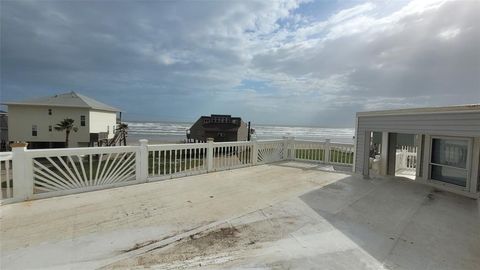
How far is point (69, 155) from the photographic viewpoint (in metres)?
4.43

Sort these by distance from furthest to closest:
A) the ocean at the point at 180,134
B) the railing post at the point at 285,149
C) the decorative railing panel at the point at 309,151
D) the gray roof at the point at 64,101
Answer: the ocean at the point at 180,134 < the gray roof at the point at 64,101 < the railing post at the point at 285,149 < the decorative railing panel at the point at 309,151

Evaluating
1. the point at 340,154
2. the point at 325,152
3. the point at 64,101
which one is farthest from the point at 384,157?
the point at 64,101

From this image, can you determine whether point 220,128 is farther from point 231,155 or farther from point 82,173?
point 82,173

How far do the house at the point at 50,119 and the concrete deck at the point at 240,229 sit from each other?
20.2 m

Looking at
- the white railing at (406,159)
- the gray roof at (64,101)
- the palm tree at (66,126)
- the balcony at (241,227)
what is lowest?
the balcony at (241,227)

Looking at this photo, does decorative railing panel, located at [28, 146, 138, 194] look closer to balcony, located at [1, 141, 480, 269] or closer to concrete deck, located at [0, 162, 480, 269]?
balcony, located at [1, 141, 480, 269]

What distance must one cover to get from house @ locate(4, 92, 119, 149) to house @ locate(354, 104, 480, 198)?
22240 millimetres

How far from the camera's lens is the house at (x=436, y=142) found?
5.12 metres

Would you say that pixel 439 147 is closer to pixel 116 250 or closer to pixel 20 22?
pixel 116 250

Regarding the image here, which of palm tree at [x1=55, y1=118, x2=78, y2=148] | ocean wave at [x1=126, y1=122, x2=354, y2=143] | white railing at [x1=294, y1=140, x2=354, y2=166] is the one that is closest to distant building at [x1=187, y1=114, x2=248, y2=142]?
ocean wave at [x1=126, y1=122, x2=354, y2=143]

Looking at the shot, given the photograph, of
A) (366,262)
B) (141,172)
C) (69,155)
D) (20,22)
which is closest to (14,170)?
(69,155)

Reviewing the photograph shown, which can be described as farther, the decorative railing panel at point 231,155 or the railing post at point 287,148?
the railing post at point 287,148

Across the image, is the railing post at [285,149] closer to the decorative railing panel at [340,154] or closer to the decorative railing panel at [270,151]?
the decorative railing panel at [270,151]

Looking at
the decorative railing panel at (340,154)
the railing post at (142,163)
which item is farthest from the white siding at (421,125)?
the railing post at (142,163)
